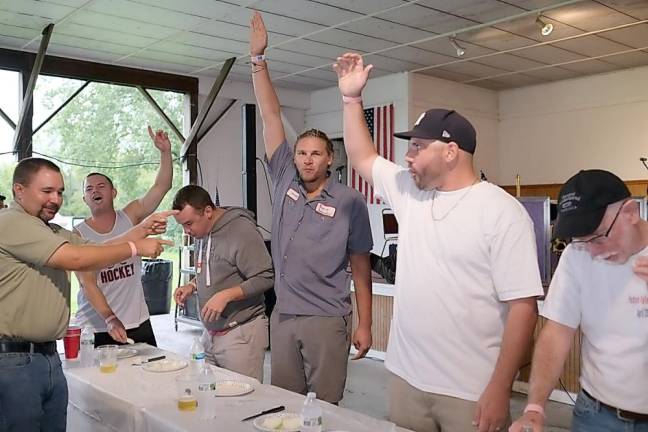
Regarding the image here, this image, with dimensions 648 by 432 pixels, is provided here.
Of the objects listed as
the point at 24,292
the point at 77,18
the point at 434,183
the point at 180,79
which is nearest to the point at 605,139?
the point at 180,79

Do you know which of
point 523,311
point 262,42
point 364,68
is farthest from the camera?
point 262,42

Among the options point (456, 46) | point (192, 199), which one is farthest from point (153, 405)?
point (456, 46)

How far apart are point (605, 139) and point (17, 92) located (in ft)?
24.3

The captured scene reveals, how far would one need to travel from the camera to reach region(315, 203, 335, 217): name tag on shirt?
103 inches

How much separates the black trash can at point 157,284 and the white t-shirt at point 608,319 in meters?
7.20

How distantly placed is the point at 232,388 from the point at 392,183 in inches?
37.7

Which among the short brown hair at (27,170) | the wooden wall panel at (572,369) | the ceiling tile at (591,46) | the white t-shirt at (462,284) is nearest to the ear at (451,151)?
the white t-shirt at (462,284)

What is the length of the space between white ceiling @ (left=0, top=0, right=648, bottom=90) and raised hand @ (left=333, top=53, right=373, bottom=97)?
3.40m

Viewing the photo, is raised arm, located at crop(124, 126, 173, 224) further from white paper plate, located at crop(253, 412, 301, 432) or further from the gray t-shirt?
white paper plate, located at crop(253, 412, 301, 432)

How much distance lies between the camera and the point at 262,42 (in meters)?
2.82

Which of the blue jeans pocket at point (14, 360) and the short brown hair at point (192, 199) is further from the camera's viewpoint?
the short brown hair at point (192, 199)

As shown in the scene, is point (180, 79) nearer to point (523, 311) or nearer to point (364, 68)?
point (364, 68)

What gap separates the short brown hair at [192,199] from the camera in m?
2.96

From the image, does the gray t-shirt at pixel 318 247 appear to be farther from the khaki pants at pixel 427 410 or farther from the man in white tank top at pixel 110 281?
the man in white tank top at pixel 110 281
